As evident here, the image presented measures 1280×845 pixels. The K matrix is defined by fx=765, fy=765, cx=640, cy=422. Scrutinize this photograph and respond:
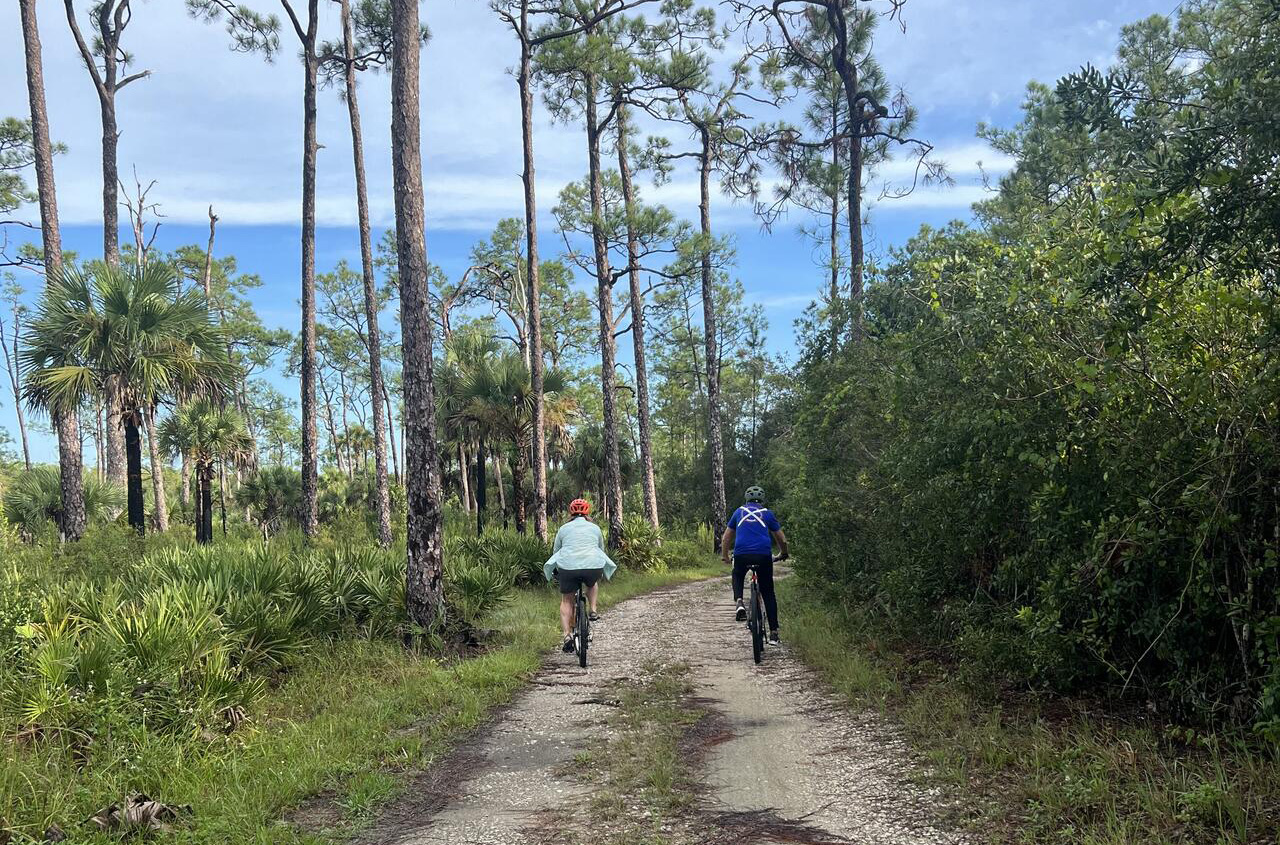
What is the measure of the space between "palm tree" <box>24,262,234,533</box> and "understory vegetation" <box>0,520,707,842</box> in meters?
5.43

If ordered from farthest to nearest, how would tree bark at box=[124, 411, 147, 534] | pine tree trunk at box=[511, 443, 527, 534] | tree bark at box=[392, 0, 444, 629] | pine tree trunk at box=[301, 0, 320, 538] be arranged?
1. pine tree trunk at box=[511, 443, 527, 534]
2. pine tree trunk at box=[301, 0, 320, 538]
3. tree bark at box=[124, 411, 147, 534]
4. tree bark at box=[392, 0, 444, 629]

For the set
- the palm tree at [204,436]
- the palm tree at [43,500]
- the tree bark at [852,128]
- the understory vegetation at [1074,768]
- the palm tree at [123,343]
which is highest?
the tree bark at [852,128]

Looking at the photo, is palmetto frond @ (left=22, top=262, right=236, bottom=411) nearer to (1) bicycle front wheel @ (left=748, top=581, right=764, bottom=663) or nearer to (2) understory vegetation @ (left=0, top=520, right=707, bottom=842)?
(2) understory vegetation @ (left=0, top=520, right=707, bottom=842)

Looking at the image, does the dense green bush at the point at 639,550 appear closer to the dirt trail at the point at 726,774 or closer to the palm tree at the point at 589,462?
the palm tree at the point at 589,462

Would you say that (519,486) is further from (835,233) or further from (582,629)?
(582,629)

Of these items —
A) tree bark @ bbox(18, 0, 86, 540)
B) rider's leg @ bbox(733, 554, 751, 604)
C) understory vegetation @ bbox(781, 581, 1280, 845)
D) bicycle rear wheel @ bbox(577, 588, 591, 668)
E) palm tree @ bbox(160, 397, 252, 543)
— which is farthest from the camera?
palm tree @ bbox(160, 397, 252, 543)

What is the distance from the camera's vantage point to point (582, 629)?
806cm

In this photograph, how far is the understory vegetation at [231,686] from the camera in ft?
14.5

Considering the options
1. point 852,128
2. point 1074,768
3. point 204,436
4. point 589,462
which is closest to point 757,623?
point 1074,768

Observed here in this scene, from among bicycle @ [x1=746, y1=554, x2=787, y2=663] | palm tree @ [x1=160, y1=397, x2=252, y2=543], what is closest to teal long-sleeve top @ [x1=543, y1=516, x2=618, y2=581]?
bicycle @ [x1=746, y1=554, x2=787, y2=663]

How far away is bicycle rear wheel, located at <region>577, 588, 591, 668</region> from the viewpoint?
318 inches

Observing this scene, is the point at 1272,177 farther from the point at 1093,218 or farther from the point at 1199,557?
the point at 1199,557

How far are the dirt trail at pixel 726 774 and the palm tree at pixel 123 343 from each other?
37.9ft

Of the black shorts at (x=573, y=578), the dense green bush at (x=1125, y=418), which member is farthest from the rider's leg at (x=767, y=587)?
the black shorts at (x=573, y=578)
